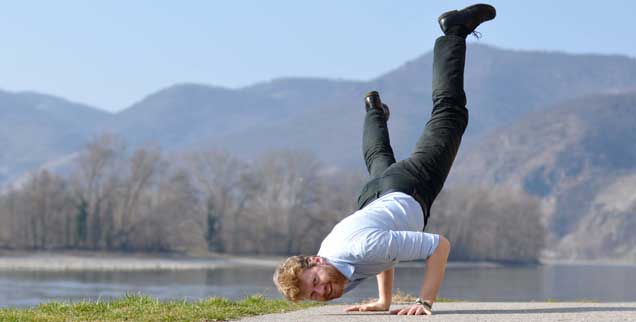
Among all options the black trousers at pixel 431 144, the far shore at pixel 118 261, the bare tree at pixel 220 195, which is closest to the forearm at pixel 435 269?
the black trousers at pixel 431 144

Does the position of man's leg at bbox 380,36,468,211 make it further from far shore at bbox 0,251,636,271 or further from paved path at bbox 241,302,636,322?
far shore at bbox 0,251,636,271

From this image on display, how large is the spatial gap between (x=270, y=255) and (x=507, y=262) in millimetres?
35995

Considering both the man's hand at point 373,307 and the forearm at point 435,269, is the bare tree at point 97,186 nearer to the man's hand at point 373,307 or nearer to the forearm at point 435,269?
the man's hand at point 373,307

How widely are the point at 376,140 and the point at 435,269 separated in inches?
66.2

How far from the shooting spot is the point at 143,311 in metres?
9.02

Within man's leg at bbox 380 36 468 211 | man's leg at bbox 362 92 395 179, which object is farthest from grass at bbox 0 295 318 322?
man's leg at bbox 380 36 468 211

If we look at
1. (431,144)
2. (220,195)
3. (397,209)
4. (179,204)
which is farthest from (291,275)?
(220,195)

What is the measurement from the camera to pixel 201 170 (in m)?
90.6

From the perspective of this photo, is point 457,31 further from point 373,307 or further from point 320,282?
point 320,282

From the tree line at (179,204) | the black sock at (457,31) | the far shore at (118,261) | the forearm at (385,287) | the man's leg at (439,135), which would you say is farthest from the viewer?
the tree line at (179,204)

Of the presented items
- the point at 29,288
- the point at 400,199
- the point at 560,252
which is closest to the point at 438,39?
the point at 400,199

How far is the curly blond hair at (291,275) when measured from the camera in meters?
7.62

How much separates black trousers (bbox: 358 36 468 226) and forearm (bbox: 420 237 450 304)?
1.89 ft

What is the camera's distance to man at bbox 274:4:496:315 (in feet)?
25.4
